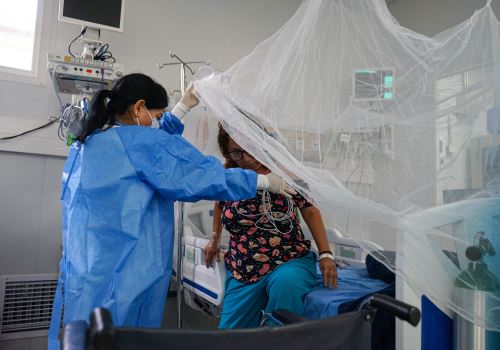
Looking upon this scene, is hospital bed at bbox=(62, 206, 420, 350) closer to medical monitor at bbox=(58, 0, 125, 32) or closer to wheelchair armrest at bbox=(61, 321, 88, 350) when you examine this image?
wheelchair armrest at bbox=(61, 321, 88, 350)

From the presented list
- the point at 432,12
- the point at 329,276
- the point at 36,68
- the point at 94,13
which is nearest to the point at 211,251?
the point at 329,276

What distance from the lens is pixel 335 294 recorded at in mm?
1265

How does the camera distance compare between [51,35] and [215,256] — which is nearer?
[215,256]

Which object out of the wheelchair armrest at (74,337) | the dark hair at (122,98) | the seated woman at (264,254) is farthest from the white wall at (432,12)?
the wheelchair armrest at (74,337)

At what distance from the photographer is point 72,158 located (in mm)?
1257

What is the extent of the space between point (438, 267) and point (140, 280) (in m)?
0.79

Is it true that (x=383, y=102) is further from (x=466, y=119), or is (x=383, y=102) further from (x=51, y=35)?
(x=51, y=35)

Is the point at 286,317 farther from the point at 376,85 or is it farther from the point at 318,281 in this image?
the point at 376,85

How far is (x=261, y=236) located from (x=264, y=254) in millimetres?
70

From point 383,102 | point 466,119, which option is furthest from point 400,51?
point 466,119

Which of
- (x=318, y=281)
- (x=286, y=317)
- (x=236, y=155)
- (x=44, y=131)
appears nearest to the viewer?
(x=286, y=317)

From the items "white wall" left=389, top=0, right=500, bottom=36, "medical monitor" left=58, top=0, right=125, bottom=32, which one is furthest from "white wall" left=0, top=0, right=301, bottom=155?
"white wall" left=389, top=0, right=500, bottom=36

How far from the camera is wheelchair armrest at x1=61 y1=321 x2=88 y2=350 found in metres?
0.52

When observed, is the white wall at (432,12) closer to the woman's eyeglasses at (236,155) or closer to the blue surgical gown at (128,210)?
the woman's eyeglasses at (236,155)
